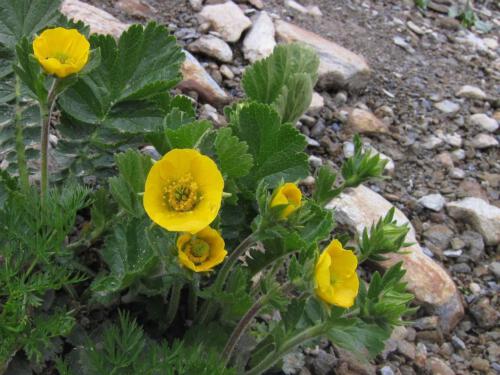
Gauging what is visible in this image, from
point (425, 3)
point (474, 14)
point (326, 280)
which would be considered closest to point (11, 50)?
point (326, 280)

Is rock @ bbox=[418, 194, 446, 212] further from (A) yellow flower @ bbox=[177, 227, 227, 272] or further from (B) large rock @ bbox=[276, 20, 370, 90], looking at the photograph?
(A) yellow flower @ bbox=[177, 227, 227, 272]

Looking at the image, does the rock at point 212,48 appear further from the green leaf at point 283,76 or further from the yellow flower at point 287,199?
the yellow flower at point 287,199

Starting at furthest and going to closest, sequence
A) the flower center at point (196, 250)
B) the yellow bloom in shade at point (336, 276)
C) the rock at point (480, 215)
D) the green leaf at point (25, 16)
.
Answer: the rock at point (480, 215)
the green leaf at point (25, 16)
the flower center at point (196, 250)
the yellow bloom in shade at point (336, 276)

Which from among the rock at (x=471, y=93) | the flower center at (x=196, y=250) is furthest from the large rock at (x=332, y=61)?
the flower center at (x=196, y=250)

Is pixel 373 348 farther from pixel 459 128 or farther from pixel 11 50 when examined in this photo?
pixel 459 128

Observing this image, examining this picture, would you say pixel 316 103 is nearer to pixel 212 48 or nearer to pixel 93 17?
pixel 212 48

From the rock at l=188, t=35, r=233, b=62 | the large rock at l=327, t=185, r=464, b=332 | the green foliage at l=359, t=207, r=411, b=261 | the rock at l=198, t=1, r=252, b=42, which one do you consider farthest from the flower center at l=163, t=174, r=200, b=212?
the rock at l=198, t=1, r=252, b=42
